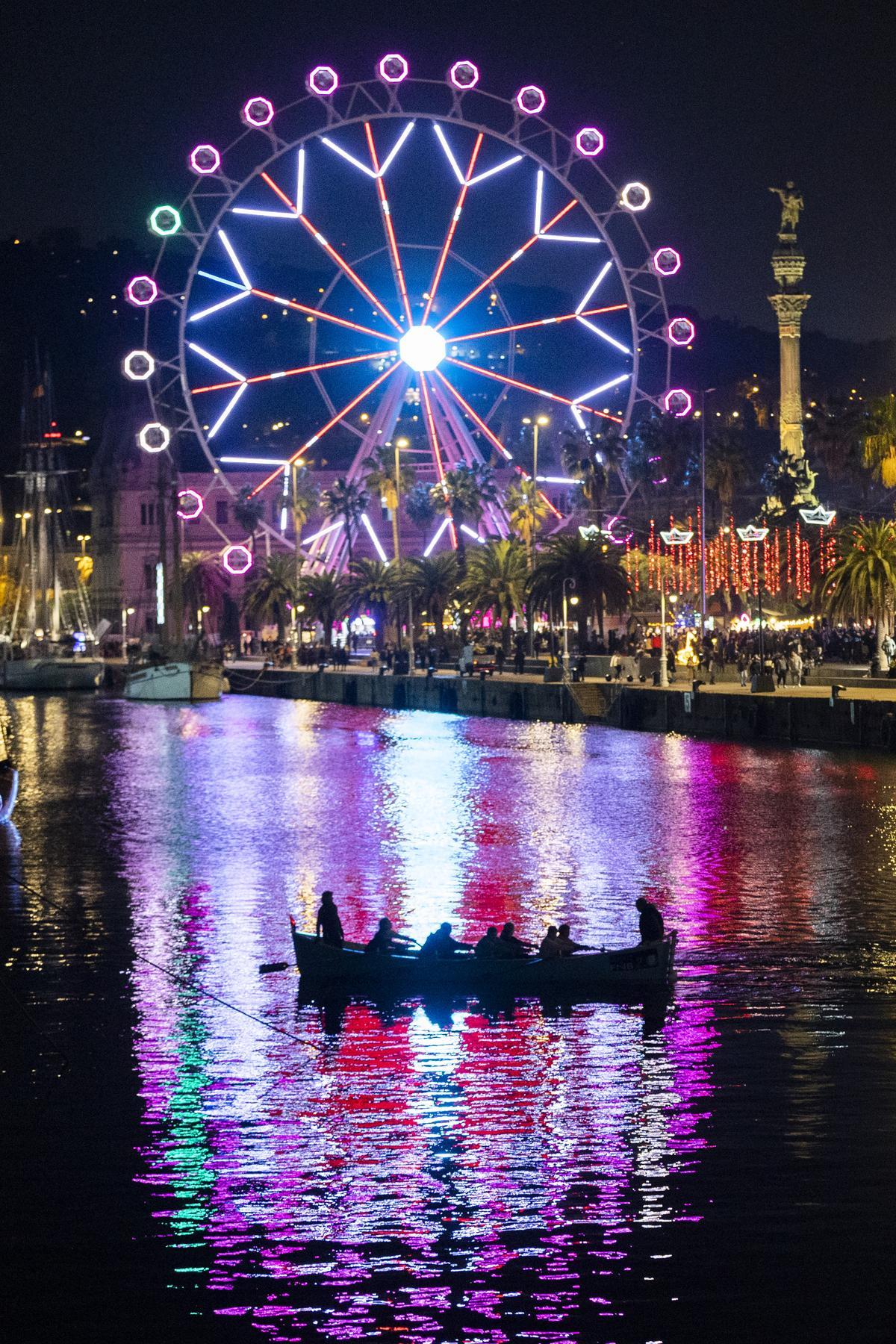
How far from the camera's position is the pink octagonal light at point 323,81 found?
74.8m

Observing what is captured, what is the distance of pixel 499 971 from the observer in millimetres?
26984

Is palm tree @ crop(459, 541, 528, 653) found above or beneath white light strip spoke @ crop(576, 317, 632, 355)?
beneath

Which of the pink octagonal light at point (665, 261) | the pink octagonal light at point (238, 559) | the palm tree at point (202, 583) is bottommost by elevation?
the pink octagonal light at point (238, 559)

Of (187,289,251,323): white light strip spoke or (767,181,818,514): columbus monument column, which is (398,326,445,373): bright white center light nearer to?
(187,289,251,323): white light strip spoke

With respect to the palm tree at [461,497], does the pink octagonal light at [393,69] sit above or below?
above

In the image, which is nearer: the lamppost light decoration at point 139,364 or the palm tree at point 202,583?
the lamppost light decoration at point 139,364

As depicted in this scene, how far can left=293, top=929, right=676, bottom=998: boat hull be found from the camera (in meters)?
26.8

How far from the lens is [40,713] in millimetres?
97125

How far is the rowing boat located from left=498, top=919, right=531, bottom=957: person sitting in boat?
0.15 metres

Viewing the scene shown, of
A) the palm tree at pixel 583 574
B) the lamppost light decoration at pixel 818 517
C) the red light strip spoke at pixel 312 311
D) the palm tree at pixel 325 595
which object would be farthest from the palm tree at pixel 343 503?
the red light strip spoke at pixel 312 311

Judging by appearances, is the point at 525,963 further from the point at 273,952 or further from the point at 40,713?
the point at 40,713

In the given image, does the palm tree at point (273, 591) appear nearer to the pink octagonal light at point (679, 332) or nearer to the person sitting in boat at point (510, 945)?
the pink octagonal light at point (679, 332)

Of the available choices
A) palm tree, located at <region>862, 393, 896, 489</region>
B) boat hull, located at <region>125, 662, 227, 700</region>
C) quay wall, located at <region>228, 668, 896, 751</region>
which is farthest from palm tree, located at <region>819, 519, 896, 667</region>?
boat hull, located at <region>125, 662, 227, 700</region>

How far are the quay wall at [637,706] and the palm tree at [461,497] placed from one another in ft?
27.5
